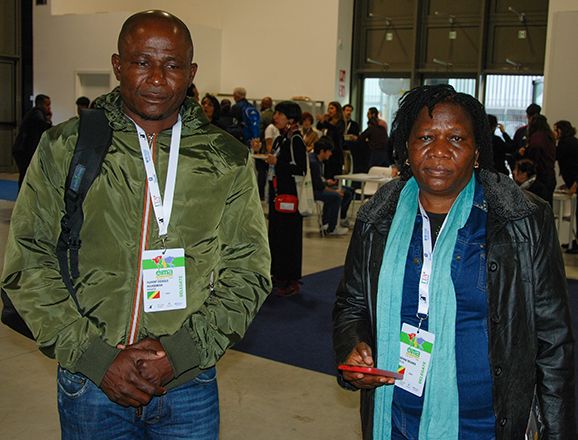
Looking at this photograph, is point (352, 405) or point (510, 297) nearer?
point (510, 297)

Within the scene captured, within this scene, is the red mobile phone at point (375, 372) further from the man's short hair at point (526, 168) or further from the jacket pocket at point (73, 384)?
the man's short hair at point (526, 168)

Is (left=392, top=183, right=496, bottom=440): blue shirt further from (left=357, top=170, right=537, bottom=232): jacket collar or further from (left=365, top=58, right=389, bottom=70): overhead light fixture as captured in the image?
(left=365, top=58, right=389, bottom=70): overhead light fixture

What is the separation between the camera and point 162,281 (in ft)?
6.15

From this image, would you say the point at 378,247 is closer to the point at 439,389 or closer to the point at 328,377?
the point at 439,389

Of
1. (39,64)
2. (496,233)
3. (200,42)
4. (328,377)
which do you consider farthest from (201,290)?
(39,64)

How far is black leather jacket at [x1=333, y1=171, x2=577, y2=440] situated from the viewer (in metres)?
1.94

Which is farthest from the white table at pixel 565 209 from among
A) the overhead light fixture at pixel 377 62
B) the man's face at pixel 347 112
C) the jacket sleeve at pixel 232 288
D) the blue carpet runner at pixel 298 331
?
the jacket sleeve at pixel 232 288

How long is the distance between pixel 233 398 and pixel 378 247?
2.57 meters

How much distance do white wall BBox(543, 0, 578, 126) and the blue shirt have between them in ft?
32.9

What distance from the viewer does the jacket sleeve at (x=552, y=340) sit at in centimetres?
198

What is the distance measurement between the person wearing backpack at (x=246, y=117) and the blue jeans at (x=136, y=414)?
11.7 metres

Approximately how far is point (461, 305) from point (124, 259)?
2.78 feet

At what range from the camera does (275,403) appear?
437cm

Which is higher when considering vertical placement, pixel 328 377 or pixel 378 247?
pixel 378 247
